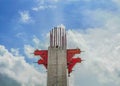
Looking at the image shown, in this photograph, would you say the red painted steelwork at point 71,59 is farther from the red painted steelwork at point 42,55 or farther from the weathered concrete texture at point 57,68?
Result: the red painted steelwork at point 42,55

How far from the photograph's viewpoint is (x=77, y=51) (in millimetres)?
31234

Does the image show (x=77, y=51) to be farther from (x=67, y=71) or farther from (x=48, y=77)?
(x=48, y=77)

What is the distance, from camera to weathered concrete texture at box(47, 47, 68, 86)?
1106 inches

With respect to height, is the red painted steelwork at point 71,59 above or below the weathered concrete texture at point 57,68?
above

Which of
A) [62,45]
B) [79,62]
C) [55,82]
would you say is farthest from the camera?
[79,62]

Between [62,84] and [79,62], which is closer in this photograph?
[62,84]

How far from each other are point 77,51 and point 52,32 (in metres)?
3.36

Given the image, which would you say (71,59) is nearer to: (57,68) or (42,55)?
(57,68)

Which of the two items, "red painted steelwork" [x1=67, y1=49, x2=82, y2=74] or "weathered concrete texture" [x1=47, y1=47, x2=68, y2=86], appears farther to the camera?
"red painted steelwork" [x1=67, y1=49, x2=82, y2=74]

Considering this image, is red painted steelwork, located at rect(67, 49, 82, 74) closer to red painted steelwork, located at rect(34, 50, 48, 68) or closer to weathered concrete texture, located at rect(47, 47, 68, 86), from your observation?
weathered concrete texture, located at rect(47, 47, 68, 86)

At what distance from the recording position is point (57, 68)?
28312 millimetres

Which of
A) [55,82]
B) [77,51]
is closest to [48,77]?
[55,82]

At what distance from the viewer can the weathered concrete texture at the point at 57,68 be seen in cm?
2809

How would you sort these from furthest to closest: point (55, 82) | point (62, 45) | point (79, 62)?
point (79, 62) < point (62, 45) < point (55, 82)
